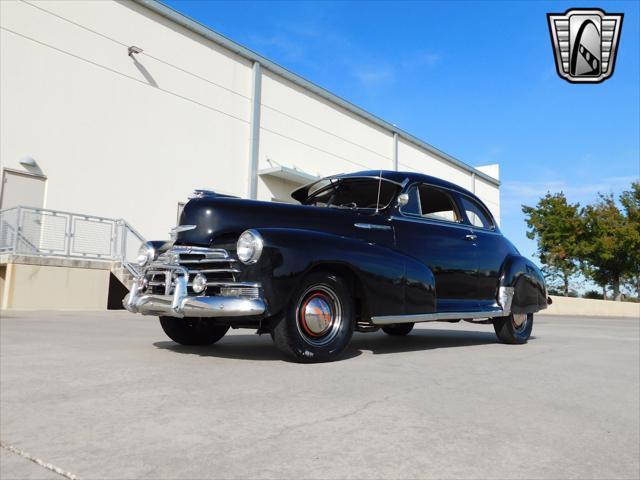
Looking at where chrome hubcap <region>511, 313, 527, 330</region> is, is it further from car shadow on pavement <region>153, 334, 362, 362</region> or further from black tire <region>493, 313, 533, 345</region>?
car shadow on pavement <region>153, 334, 362, 362</region>

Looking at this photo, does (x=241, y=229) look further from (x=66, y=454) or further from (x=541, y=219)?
(x=541, y=219)

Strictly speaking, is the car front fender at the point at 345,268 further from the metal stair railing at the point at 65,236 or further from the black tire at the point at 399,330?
the metal stair railing at the point at 65,236

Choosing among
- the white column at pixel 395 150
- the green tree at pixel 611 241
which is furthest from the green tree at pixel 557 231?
the white column at pixel 395 150

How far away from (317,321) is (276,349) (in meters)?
0.94

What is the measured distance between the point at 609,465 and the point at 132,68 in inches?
754

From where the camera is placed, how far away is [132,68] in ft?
59.6

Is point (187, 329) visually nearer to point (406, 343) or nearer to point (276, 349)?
point (276, 349)

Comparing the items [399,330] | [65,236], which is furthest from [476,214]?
[65,236]

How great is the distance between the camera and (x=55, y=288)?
44.0ft

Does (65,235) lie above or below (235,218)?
above

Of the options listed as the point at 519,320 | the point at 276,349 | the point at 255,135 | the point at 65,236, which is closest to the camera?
the point at 276,349

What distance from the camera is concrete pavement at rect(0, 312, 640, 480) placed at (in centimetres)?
187

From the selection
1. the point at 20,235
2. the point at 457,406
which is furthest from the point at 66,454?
the point at 20,235

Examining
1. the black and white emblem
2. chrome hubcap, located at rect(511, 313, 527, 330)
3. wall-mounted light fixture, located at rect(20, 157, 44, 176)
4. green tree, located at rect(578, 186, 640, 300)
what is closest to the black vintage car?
chrome hubcap, located at rect(511, 313, 527, 330)
